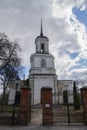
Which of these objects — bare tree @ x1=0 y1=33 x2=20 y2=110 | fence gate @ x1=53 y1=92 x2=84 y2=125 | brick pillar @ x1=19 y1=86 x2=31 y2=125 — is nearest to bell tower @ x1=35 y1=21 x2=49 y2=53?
bare tree @ x1=0 y1=33 x2=20 y2=110

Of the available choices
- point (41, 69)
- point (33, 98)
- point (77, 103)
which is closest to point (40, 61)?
point (41, 69)

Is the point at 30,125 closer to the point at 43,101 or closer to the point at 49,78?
the point at 43,101

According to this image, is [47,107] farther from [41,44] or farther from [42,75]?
[41,44]

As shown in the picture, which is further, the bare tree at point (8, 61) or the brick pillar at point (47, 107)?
the bare tree at point (8, 61)

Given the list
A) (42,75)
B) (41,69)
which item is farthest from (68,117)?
(41,69)

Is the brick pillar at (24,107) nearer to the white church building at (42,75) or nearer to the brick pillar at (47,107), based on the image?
the brick pillar at (47,107)

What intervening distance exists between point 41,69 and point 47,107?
27.6 meters

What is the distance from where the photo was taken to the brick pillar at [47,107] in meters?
13.5

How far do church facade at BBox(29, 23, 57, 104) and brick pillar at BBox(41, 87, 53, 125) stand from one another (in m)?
24.5

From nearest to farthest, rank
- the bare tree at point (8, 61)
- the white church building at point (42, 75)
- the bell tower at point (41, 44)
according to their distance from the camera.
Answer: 1. the bare tree at point (8, 61)
2. the white church building at point (42, 75)
3. the bell tower at point (41, 44)

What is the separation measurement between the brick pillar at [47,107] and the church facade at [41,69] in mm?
24513

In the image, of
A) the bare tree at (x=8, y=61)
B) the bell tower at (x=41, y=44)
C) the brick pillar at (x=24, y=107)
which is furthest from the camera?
the bell tower at (x=41, y=44)

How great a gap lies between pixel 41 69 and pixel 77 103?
660 inches

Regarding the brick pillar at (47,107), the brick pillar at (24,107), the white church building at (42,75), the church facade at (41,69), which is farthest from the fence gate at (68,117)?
the church facade at (41,69)
